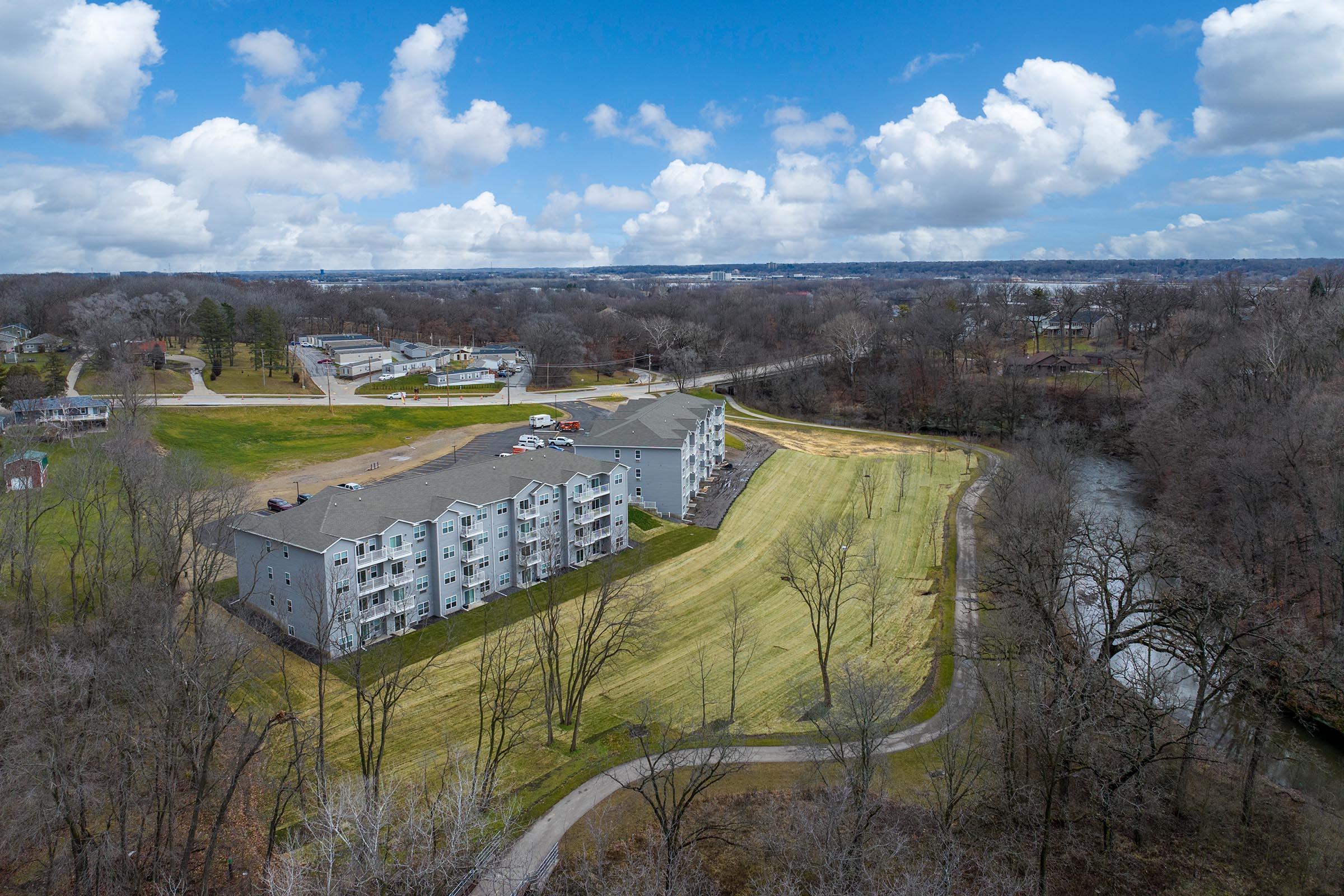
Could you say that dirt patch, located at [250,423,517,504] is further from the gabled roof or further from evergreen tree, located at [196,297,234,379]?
evergreen tree, located at [196,297,234,379]

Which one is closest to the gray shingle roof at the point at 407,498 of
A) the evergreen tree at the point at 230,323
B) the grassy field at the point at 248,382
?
the grassy field at the point at 248,382

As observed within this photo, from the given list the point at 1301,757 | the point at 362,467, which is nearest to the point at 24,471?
the point at 362,467

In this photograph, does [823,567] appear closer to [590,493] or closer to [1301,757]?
[590,493]

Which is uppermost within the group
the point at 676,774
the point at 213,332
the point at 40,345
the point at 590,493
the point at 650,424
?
the point at 213,332

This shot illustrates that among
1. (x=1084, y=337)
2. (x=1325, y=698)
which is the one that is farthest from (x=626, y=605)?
(x=1084, y=337)

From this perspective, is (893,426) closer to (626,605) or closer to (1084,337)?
(1084,337)
